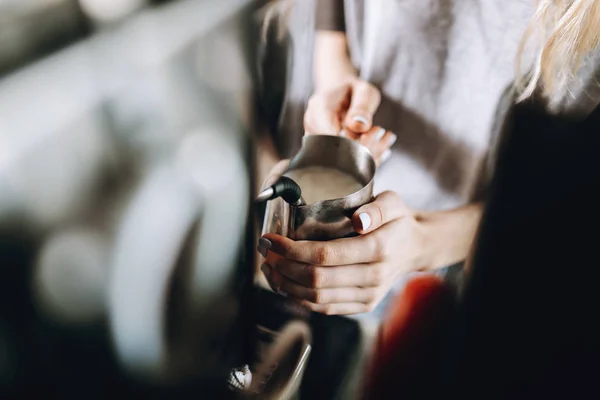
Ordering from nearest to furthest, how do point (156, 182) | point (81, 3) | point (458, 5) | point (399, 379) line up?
point (81, 3), point (156, 182), point (458, 5), point (399, 379)

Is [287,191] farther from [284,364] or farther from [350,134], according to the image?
[284,364]

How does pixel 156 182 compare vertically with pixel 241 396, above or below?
above

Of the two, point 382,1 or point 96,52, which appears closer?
point 96,52

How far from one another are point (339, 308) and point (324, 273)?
93 mm

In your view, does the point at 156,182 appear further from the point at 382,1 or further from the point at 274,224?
the point at 382,1

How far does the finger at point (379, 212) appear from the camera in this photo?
645 mm

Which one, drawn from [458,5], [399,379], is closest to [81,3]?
[458,5]

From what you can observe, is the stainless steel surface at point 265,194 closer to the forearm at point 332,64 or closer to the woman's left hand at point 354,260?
the woman's left hand at point 354,260

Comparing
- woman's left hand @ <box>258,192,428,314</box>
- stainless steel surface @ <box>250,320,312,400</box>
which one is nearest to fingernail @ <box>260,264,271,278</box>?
woman's left hand @ <box>258,192,428,314</box>

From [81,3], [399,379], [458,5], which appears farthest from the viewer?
[399,379]

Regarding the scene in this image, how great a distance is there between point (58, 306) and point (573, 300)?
698 millimetres

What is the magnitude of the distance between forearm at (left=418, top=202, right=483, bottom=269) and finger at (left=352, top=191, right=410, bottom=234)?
0.05 m

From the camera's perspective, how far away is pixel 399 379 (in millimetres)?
815

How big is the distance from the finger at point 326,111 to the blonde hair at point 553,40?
0.12 m
